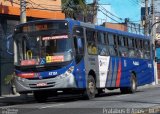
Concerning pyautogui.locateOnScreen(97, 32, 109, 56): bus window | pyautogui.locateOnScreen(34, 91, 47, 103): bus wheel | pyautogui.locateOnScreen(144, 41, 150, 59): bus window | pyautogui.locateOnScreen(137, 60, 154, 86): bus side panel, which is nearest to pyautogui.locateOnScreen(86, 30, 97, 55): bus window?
pyautogui.locateOnScreen(97, 32, 109, 56): bus window

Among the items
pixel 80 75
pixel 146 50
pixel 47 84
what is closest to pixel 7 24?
pixel 146 50

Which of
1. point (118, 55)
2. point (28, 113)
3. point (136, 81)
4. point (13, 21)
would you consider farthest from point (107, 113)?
point (13, 21)

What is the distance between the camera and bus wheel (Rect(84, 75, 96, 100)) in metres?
21.7

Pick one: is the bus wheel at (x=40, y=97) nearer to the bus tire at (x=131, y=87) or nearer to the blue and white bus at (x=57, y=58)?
the blue and white bus at (x=57, y=58)

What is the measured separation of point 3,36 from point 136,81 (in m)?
7.82

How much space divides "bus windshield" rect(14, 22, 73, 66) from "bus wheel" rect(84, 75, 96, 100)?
74.9 inches

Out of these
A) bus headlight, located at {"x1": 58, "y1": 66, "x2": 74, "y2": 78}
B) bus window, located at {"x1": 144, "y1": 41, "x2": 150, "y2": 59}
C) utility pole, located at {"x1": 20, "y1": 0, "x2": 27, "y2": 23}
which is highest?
utility pole, located at {"x1": 20, "y1": 0, "x2": 27, "y2": 23}

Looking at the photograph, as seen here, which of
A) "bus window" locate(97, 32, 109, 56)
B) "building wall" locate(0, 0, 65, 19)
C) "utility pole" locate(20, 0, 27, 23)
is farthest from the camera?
"building wall" locate(0, 0, 65, 19)

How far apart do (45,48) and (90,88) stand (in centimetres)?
290

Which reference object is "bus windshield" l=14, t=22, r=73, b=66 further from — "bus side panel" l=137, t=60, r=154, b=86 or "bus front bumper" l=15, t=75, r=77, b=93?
"bus side panel" l=137, t=60, r=154, b=86

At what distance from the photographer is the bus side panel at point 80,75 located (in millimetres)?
20781

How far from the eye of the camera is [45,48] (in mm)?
20594

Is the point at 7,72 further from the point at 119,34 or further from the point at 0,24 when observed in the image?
the point at 119,34

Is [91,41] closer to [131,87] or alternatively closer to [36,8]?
[131,87]
